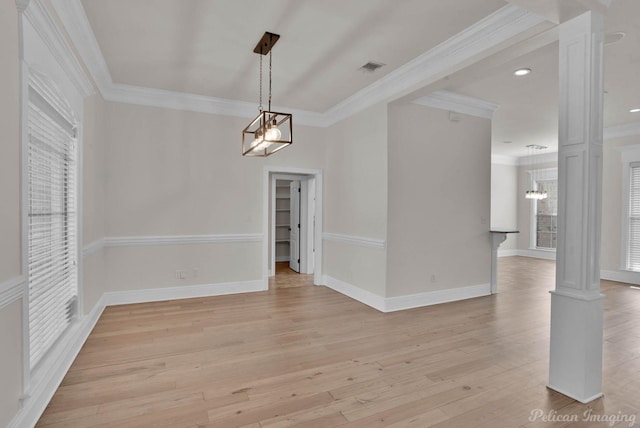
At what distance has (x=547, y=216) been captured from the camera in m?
9.48

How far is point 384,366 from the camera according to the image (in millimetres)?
2916

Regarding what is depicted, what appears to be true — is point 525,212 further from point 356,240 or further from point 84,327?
point 84,327

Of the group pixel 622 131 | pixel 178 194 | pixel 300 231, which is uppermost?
pixel 622 131

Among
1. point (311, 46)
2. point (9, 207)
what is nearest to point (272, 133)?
point (311, 46)

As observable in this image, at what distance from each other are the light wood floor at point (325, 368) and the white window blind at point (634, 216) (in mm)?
2559

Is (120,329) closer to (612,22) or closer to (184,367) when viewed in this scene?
(184,367)

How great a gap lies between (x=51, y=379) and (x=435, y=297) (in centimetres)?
432

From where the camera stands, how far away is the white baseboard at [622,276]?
20.8ft

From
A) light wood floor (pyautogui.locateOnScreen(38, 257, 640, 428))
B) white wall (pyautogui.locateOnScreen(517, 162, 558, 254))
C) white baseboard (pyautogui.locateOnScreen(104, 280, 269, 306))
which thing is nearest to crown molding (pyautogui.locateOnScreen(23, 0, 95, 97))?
light wood floor (pyautogui.locateOnScreen(38, 257, 640, 428))

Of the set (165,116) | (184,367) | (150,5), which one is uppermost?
(150,5)

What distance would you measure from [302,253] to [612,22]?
5723mm

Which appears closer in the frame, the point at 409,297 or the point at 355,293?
the point at 409,297

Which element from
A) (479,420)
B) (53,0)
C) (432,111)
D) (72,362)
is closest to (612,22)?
(432,111)

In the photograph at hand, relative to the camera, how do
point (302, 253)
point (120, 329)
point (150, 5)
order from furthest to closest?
point (302, 253), point (120, 329), point (150, 5)
